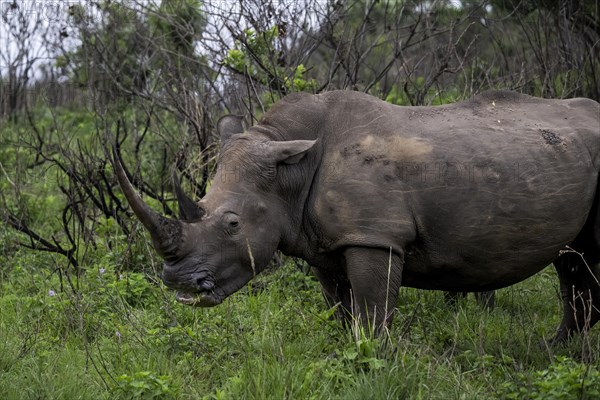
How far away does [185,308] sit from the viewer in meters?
6.39

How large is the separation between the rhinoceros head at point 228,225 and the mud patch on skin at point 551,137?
4.66ft

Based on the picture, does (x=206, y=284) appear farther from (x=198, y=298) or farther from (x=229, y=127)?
(x=229, y=127)

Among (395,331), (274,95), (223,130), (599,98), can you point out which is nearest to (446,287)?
(395,331)

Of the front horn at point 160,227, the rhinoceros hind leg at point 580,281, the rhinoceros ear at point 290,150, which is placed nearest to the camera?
the front horn at point 160,227

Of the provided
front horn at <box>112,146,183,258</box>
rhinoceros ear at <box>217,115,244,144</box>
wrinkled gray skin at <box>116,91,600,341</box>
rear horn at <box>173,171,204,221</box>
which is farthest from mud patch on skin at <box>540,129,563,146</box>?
front horn at <box>112,146,183,258</box>

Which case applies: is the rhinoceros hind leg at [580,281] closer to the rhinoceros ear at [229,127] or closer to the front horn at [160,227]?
the rhinoceros ear at [229,127]

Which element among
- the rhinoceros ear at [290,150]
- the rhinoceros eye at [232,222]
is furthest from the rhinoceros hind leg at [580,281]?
the rhinoceros eye at [232,222]

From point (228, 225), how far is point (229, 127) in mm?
921

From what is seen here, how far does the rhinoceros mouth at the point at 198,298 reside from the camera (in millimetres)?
5191

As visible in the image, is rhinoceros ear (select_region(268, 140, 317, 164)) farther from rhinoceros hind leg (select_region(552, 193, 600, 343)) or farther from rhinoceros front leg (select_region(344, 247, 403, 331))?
rhinoceros hind leg (select_region(552, 193, 600, 343))

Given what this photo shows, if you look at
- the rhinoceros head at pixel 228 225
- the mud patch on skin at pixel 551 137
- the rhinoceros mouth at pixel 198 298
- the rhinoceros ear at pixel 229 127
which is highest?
the rhinoceros ear at pixel 229 127

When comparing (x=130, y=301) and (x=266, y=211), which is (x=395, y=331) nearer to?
(x=266, y=211)

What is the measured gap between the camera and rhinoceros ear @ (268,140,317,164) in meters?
5.40

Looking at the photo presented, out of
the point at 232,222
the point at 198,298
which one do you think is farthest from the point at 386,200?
the point at 198,298
